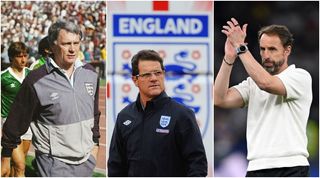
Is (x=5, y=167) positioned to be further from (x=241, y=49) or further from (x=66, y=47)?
(x=241, y=49)

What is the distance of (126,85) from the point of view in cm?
570

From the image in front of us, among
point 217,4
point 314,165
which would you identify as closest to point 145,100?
point 217,4

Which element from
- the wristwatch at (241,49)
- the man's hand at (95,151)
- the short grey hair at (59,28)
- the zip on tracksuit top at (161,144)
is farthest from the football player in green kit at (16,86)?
the wristwatch at (241,49)

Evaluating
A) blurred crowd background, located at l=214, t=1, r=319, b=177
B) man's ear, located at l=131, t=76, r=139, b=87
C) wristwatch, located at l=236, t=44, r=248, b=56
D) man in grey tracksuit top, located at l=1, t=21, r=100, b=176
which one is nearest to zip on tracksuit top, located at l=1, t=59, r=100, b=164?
man in grey tracksuit top, located at l=1, t=21, r=100, b=176

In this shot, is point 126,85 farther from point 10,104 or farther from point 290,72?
point 290,72

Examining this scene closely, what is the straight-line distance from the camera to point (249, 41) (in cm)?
562

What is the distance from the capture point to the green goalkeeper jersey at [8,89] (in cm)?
567

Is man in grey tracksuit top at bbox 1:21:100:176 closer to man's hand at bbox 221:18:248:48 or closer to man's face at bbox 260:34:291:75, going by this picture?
man's hand at bbox 221:18:248:48

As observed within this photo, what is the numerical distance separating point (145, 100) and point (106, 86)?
435mm

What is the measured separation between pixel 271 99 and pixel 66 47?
5.52 feet

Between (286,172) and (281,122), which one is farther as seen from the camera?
(281,122)

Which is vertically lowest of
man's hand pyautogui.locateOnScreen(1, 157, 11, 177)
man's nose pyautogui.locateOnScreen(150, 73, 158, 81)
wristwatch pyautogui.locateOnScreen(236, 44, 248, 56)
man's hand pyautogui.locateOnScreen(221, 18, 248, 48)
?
man's hand pyautogui.locateOnScreen(1, 157, 11, 177)

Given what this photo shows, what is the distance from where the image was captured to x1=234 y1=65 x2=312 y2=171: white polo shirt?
5.20 metres

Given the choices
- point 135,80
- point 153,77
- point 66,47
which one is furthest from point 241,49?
point 66,47
